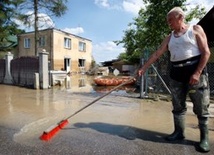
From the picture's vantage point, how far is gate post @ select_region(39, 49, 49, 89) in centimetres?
1235

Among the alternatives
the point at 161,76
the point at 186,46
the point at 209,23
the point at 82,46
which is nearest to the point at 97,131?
the point at 186,46

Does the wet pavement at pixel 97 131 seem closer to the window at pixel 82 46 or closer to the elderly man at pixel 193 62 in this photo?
the elderly man at pixel 193 62

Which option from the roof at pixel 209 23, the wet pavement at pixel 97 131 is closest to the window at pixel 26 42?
the roof at pixel 209 23

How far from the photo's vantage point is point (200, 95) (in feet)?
12.1

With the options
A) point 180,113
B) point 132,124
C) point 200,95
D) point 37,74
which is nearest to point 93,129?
point 132,124

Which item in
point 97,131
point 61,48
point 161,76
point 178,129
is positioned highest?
point 61,48

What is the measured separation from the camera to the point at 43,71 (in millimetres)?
12414

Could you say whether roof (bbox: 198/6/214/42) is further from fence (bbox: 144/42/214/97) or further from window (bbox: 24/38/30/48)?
window (bbox: 24/38/30/48)

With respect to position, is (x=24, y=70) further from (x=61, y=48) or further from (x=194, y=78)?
(x=61, y=48)

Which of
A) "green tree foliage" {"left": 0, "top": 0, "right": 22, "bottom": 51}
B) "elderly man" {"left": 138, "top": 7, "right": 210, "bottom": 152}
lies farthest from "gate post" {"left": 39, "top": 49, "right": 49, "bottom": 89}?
"green tree foliage" {"left": 0, "top": 0, "right": 22, "bottom": 51}

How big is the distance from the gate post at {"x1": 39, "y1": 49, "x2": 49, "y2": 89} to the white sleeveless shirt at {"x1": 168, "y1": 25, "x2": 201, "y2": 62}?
31.3ft

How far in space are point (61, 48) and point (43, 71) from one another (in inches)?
800

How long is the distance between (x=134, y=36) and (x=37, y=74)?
21494 millimetres

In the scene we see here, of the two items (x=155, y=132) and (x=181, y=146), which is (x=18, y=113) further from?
(x=181, y=146)
